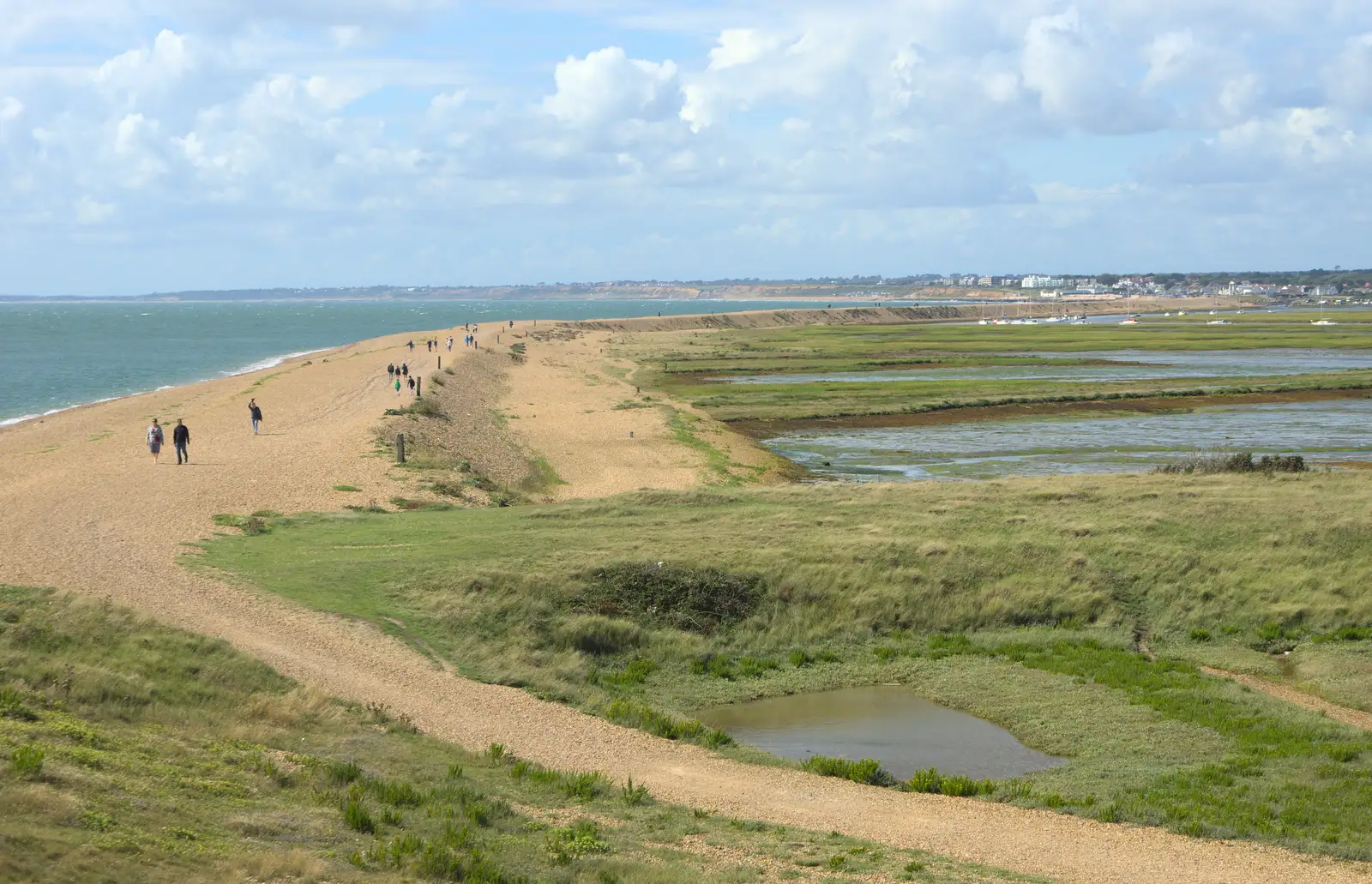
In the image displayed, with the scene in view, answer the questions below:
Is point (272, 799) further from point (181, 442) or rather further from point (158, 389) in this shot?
point (158, 389)

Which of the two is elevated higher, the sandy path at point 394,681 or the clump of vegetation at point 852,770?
the sandy path at point 394,681

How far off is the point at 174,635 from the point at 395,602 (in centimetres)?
546

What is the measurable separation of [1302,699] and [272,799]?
17670 mm

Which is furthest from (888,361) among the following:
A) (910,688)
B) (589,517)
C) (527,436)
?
(910,688)

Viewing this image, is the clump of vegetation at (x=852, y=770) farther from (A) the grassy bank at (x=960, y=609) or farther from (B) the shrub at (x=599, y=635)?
(B) the shrub at (x=599, y=635)

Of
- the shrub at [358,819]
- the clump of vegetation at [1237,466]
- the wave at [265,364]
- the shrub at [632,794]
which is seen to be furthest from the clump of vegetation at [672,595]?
the wave at [265,364]

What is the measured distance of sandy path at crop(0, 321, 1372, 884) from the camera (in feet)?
47.0

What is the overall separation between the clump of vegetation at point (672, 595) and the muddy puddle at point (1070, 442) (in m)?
23.0

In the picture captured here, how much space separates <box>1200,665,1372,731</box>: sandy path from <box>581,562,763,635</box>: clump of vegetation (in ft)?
30.5

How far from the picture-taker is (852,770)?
56.5 ft

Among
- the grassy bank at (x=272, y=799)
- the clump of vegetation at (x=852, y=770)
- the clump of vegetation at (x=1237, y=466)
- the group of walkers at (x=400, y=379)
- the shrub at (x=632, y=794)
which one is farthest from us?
the group of walkers at (x=400, y=379)

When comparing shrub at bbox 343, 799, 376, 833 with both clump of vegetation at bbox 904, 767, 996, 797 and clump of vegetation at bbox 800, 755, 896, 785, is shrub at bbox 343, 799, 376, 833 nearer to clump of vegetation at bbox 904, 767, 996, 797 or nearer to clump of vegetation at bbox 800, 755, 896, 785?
clump of vegetation at bbox 800, 755, 896, 785

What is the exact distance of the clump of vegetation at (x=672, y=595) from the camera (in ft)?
80.0

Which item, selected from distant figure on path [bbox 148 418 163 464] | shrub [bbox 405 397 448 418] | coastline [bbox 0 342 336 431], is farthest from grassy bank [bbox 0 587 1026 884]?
coastline [bbox 0 342 336 431]
